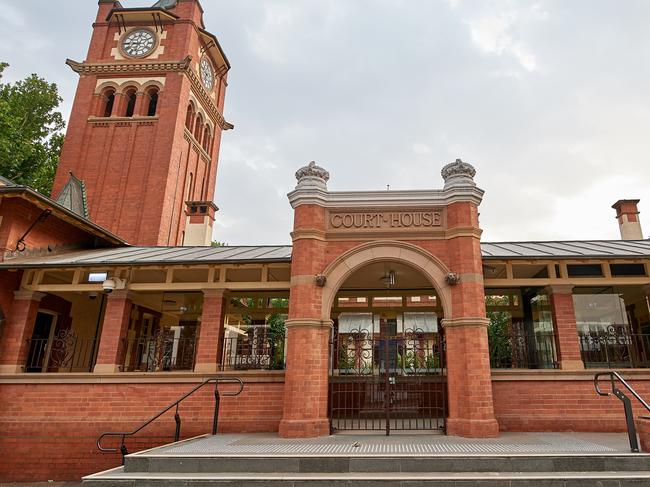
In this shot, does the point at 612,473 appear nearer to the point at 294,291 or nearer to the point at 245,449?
the point at 245,449

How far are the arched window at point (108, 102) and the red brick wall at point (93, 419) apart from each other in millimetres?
20475

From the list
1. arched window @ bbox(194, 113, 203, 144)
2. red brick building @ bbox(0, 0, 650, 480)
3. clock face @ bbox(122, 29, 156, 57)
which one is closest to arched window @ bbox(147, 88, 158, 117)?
clock face @ bbox(122, 29, 156, 57)

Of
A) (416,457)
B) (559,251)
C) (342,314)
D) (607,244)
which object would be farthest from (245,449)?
(607,244)

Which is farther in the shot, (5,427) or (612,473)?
(5,427)

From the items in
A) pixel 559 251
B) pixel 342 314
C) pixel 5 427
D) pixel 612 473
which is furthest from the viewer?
pixel 342 314

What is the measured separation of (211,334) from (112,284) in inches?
113

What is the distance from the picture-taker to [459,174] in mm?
9867

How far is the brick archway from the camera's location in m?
9.53

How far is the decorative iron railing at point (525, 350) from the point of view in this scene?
33.9 ft

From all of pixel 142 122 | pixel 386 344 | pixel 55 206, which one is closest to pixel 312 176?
pixel 386 344

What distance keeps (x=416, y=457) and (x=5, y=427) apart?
9773 mm

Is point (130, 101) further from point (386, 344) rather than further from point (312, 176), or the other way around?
point (386, 344)

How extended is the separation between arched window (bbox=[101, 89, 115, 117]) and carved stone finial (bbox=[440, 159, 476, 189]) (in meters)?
23.4

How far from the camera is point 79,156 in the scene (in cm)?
2459
